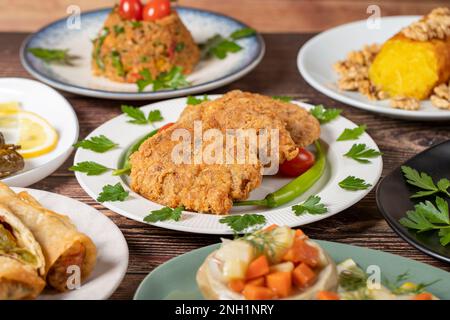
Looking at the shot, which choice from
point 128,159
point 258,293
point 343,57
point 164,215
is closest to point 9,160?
point 128,159

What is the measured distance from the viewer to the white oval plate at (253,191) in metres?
2.57

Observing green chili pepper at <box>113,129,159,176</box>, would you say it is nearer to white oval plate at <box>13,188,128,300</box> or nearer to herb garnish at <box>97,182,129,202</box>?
herb garnish at <box>97,182,129,202</box>

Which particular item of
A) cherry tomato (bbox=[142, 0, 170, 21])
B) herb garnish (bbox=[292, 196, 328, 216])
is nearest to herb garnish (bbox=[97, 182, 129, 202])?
herb garnish (bbox=[292, 196, 328, 216])

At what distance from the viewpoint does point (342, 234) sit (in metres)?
2.72

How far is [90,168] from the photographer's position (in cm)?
291

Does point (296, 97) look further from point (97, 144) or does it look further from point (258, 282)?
point (258, 282)

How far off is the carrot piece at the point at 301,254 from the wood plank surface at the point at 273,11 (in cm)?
440

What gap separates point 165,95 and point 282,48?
117 centimetres

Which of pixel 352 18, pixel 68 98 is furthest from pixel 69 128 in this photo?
pixel 352 18

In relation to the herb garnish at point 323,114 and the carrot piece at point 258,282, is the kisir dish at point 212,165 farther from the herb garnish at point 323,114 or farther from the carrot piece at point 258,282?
the carrot piece at point 258,282

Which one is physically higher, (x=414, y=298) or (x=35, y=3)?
(x=414, y=298)

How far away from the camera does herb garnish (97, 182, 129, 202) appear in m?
2.69

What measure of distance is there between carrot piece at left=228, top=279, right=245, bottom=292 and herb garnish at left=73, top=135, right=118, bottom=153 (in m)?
1.26
